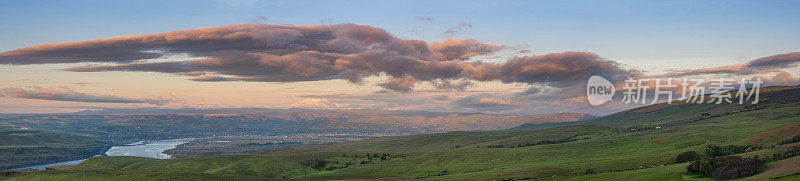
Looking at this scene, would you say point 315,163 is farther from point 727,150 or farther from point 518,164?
point 727,150

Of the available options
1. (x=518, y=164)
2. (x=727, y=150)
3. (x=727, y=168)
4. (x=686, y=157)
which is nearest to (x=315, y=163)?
(x=518, y=164)

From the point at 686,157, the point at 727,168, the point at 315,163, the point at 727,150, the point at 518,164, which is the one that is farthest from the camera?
the point at 315,163

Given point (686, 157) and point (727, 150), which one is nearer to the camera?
point (686, 157)

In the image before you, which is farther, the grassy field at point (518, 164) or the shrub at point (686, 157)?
the shrub at point (686, 157)

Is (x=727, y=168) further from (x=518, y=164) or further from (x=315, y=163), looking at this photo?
(x=315, y=163)

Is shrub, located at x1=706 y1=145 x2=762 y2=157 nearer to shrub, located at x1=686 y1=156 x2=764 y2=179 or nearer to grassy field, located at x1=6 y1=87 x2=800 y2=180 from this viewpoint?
grassy field, located at x1=6 y1=87 x2=800 y2=180

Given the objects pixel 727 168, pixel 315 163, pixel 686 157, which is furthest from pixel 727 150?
pixel 315 163

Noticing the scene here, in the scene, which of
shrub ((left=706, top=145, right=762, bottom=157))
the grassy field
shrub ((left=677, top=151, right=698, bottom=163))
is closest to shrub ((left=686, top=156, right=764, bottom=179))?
the grassy field

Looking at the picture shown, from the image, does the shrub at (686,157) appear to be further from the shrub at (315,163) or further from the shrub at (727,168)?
the shrub at (315,163)

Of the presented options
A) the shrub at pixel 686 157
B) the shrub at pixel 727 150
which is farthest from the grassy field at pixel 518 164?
the shrub at pixel 727 150

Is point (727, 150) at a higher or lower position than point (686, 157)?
lower

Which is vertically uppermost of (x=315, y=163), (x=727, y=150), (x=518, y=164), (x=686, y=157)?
(x=686, y=157)

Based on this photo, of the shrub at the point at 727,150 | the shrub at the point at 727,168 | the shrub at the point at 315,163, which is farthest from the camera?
the shrub at the point at 315,163

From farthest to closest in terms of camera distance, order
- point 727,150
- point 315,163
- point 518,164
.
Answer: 1. point 315,163
2. point 518,164
3. point 727,150
